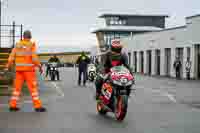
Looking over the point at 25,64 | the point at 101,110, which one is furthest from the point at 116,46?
the point at 25,64

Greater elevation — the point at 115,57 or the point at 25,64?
the point at 115,57

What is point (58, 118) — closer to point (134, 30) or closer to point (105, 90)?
point (105, 90)

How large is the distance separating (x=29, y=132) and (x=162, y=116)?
13.4ft

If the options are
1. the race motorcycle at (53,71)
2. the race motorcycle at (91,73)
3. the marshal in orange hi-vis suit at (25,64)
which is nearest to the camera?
the marshal in orange hi-vis suit at (25,64)

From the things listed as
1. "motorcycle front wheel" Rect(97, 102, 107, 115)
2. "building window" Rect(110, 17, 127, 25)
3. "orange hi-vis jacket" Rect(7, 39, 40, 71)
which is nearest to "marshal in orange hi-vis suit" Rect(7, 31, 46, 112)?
"orange hi-vis jacket" Rect(7, 39, 40, 71)

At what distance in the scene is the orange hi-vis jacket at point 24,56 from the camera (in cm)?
1305

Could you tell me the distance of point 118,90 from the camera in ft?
39.2

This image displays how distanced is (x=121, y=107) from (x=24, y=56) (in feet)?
9.44

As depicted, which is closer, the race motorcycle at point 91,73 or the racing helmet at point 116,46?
the racing helmet at point 116,46

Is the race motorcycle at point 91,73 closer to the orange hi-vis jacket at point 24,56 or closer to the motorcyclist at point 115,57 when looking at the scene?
the orange hi-vis jacket at point 24,56

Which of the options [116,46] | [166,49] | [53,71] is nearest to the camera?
[116,46]

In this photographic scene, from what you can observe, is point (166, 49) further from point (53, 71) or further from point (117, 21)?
point (117, 21)

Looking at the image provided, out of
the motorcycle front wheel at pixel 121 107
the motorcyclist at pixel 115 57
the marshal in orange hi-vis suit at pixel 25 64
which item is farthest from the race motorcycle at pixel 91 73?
the motorcycle front wheel at pixel 121 107

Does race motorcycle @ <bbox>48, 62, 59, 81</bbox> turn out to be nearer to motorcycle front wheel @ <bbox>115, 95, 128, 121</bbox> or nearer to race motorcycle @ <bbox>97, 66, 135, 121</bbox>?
race motorcycle @ <bbox>97, 66, 135, 121</bbox>
